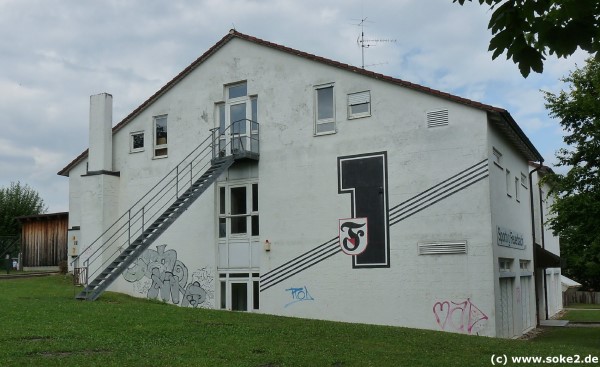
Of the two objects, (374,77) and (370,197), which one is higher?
(374,77)

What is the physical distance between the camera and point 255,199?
2300 cm

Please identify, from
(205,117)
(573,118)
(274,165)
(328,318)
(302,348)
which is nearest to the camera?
(302,348)

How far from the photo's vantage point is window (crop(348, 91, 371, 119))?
20.9m

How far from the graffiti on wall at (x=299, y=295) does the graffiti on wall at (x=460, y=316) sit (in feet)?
13.9

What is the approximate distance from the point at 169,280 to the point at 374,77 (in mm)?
10576

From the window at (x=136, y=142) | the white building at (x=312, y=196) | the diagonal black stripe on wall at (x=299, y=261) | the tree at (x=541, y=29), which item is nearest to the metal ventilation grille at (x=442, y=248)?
the white building at (x=312, y=196)

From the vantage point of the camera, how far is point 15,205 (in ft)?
174

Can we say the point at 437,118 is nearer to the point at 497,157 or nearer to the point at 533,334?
the point at 497,157

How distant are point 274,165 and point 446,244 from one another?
6.61 metres

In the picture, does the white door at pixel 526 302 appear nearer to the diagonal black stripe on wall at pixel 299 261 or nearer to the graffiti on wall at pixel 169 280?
the diagonal black stripe on wall at pixel 299 261

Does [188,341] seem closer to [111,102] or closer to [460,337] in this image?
[460,337]

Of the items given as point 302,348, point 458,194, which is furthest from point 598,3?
point 458,194

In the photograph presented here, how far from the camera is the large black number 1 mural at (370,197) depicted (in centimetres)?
2020

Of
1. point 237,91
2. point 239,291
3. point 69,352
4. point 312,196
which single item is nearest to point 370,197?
point 312,196
